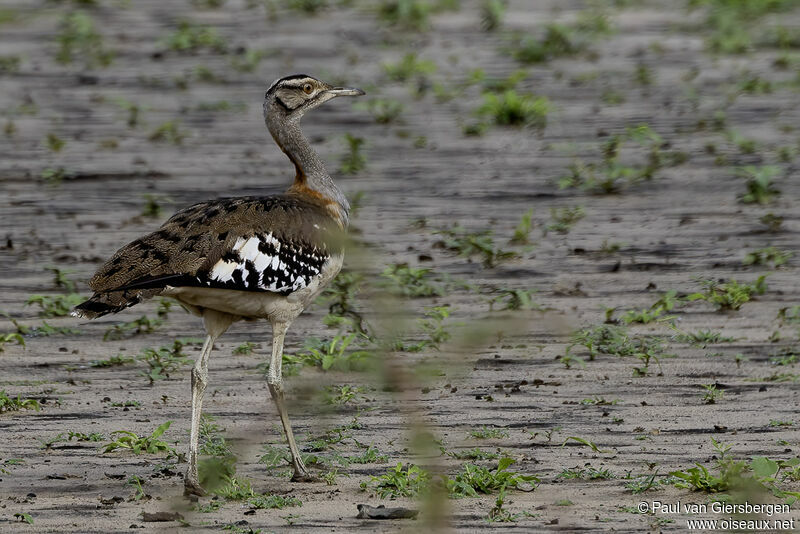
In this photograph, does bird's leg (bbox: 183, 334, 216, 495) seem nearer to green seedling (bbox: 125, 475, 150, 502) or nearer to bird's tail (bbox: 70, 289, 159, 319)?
green seedling (bbox: 125, 475, 150, 502)

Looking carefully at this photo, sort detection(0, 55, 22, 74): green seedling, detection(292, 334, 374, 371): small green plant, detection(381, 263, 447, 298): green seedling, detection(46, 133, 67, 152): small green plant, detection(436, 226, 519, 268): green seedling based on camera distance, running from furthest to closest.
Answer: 1. detection(0, 55, 22, 74): green seedling
2. detection(46, 133, 67, 152): small green plant
3. detection(436, 226, 519, 268): green seedling
4. detection(381, 263, 447, 298): green seedling
5. detection(292, 334, 374, 371): small green plant

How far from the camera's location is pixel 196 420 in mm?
6352

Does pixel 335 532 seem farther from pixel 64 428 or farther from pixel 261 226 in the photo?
pixel 64 428

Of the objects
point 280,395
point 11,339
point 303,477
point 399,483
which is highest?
point 280,395

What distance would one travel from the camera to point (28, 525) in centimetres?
580

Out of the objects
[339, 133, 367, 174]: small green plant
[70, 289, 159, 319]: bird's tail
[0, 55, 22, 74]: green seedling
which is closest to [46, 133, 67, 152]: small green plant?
[339, 133, 367, 174]: small green plant

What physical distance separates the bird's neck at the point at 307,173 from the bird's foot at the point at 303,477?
4.50ft

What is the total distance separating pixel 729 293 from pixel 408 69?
23.6 feet

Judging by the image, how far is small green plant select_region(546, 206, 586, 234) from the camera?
11.1m

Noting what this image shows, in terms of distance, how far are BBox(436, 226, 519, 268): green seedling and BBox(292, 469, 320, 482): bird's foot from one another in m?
4.09

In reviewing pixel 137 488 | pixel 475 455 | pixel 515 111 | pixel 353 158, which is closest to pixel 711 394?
pixel 475 455

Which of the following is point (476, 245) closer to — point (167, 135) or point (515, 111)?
point (515, 111)

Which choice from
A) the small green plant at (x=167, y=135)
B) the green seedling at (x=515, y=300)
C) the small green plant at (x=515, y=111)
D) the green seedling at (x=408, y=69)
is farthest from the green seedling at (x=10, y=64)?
the green seedling at (x=515, y=300)

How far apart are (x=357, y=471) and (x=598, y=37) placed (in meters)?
11.8
